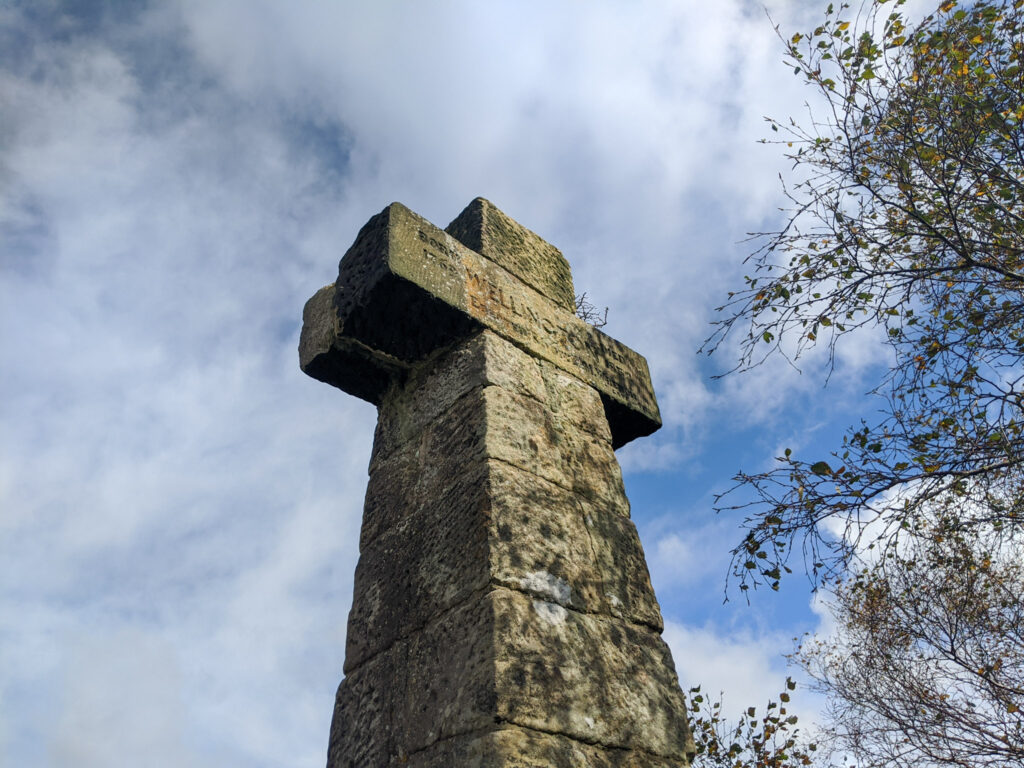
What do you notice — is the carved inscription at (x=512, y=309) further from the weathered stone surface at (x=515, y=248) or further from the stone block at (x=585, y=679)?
the stone block at (x=585, y=679)

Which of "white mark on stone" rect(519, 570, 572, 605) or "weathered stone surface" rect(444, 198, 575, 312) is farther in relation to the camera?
"weathered stone surface" rect(444, 198, 575, 312)

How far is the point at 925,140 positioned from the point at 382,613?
4.39m

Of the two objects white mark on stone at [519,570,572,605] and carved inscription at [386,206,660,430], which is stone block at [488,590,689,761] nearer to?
white mark on stone at [519,570,572,605]

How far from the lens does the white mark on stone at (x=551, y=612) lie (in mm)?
1987

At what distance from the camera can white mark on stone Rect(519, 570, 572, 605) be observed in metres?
2.03

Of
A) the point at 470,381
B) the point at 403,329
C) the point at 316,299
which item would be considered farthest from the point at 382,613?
the point at 316,299

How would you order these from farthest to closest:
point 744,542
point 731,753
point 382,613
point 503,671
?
point 731,753, point 744,542, point 382,613, point 503,671

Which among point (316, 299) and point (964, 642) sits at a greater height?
point (964, 642)

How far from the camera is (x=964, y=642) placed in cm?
877

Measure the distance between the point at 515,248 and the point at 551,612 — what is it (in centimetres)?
175

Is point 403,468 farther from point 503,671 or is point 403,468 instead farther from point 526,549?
point 503,671

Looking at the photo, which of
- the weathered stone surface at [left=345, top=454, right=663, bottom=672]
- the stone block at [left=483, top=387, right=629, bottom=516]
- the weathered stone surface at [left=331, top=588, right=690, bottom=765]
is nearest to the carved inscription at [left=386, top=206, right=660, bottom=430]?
the stone block at [left=483, top=387, right=629, bottom=516]

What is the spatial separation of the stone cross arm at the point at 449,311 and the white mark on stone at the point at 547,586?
989mm

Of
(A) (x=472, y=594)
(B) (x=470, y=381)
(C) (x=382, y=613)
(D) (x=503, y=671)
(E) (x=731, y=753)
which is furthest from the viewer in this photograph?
(E) (x=731, y=753)
